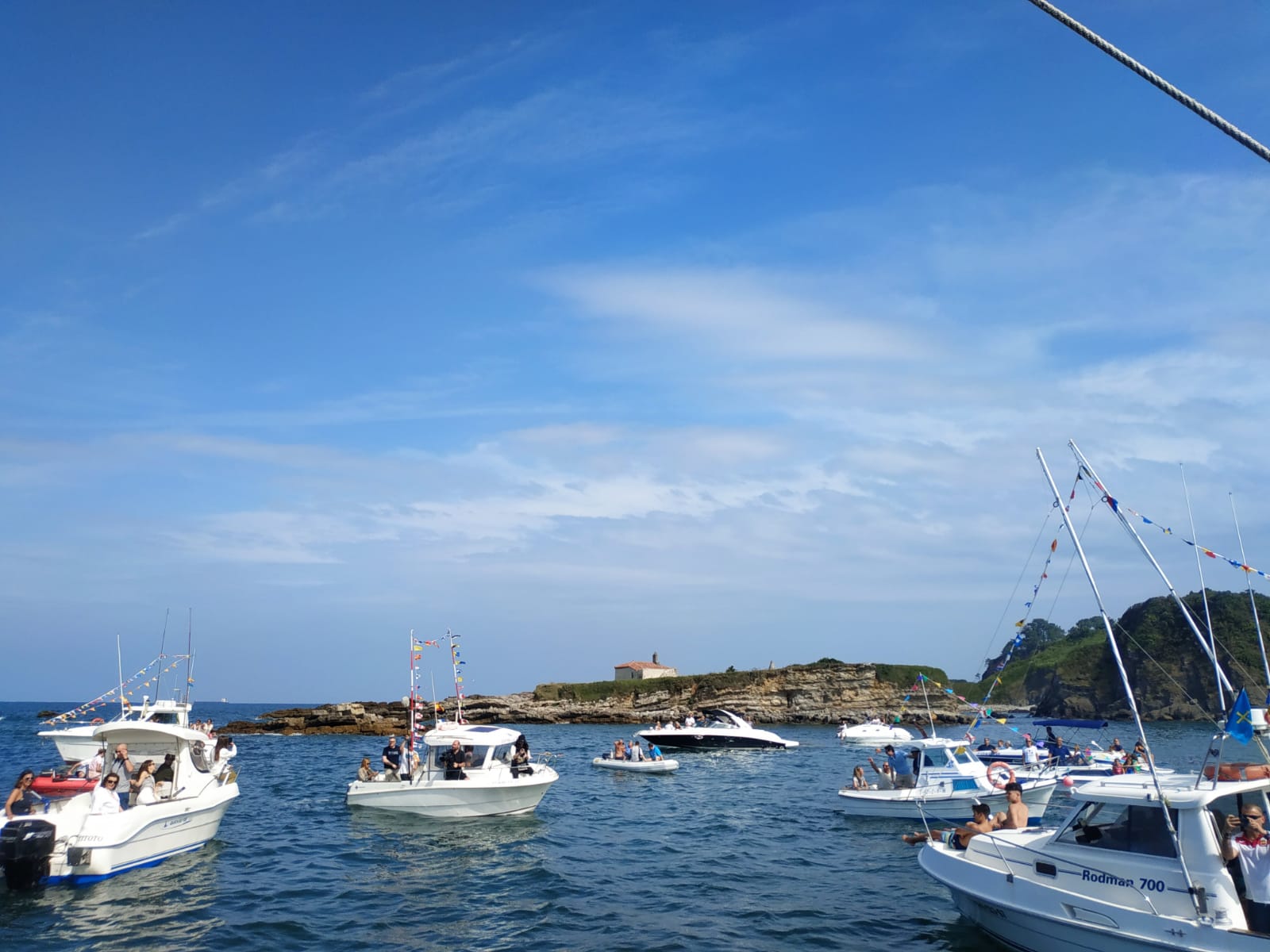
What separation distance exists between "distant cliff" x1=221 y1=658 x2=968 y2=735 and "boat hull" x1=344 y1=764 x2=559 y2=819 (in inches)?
2606

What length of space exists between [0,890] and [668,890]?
13849 mm

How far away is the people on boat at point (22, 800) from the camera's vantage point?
1919cm

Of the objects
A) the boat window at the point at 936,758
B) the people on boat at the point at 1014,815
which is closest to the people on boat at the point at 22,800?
the people on boat at the point at 1014,815

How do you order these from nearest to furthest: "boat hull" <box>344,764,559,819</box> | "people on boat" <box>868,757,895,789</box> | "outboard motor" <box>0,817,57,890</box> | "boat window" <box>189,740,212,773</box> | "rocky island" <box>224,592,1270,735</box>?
1. "outboard motor" <box>0,817,57,890</box>
2. "boat window" <box>189,740,212,773</box>
3. "boat hull" <box>344,764,559,819</box>
4. "people on boat" <box>868,757,895,789</box>
5. "rocky island" <box>224,592,1270,735</box>

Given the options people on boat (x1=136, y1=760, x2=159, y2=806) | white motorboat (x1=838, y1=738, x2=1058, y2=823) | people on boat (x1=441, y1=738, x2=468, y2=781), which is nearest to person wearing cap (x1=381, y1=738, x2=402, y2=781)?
people on boat (x1=441, y1=738, x2=468, y2=781)

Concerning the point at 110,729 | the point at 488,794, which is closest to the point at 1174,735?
the point at 488,794

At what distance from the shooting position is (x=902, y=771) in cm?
2911

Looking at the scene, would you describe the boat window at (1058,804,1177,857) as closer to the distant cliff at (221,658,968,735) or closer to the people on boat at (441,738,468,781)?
the people on boat at (441,738,468,781)

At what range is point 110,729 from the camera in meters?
24.1

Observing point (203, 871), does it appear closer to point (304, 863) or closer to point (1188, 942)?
point (304, 863)

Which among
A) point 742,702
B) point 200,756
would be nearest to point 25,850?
point 200,756

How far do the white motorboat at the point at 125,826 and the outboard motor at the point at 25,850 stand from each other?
16 millimetres

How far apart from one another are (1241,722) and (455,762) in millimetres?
21764

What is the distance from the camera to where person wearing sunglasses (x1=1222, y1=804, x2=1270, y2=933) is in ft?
38.3
